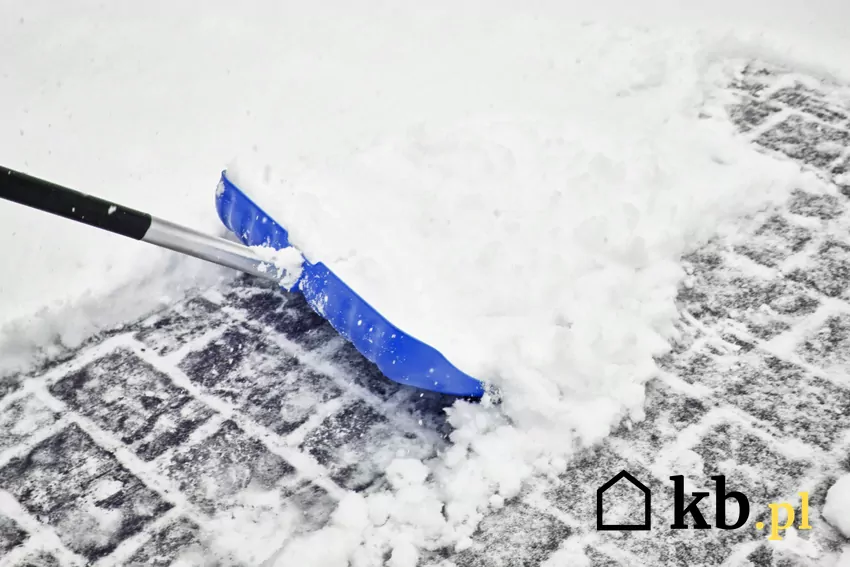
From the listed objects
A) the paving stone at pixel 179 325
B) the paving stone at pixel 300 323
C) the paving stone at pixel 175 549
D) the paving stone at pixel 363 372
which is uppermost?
the paving stone at pixel 179 325

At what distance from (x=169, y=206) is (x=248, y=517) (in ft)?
3.52

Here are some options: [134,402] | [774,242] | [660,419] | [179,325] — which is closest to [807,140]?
[774,242]

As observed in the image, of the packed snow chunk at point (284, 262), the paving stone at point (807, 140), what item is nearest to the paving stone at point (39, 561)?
the packed snow chunk at point (284, 262)

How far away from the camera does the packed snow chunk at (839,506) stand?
5.12ft

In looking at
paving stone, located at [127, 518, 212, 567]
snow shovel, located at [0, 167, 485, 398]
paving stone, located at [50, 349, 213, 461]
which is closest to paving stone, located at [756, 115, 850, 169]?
snow shovel, located at [0, 167, 485, 398]

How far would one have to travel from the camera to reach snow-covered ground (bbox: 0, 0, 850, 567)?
5.65ft

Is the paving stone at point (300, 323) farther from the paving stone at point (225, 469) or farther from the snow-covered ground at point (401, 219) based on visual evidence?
the paving stone at point (225, 469)

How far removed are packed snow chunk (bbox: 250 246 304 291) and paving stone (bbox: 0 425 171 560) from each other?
544 millimetres

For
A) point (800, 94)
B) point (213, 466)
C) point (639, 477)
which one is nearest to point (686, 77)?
point (800, 94)

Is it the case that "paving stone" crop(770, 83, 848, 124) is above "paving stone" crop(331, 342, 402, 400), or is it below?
above

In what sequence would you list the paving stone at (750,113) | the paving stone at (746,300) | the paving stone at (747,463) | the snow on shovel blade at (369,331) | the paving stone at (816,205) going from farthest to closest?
the paving stone at (750,113), the paving stone at (816,205), the paving stone at (746,300), the snow on shovel blade at (369,331), the paving stone at (747,463)

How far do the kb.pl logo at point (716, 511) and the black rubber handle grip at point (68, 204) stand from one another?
43.9 inches

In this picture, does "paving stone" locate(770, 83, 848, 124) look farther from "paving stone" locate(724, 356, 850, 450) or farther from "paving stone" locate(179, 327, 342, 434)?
"paving stone" locate(179, 327, 342, 434)

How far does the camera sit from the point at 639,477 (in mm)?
1708
